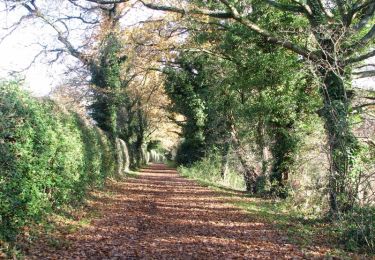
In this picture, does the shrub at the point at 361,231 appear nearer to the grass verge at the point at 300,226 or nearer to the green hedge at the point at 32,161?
the grass verge at the point at 300,226

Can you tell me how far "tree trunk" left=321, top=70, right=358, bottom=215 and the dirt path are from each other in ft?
6.13

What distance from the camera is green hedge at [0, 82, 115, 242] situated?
6949 mm

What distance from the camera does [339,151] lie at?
9.98m

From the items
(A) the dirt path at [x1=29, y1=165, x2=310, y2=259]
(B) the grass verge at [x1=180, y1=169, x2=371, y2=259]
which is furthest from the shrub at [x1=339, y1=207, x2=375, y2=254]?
(A) the dirt path at [x1=29, y1=165, x2=310, y2=259]

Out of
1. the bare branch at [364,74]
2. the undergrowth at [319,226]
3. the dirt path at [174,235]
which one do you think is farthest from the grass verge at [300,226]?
the bare branch at [364,74]

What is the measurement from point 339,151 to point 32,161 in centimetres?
745

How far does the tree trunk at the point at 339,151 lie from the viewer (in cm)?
954

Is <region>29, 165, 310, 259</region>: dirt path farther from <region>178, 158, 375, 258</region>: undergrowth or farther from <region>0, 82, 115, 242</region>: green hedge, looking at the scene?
<region>0, 82, 115, 242</region>: green hedge

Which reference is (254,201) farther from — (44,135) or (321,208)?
(44,135)

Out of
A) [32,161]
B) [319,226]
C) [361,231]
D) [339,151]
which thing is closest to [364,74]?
[339,151]

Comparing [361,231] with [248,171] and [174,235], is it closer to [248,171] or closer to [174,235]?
[174,235]

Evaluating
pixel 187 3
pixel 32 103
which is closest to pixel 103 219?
pixel 32 103

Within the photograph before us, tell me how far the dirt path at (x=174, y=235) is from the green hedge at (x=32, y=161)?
3.20ft

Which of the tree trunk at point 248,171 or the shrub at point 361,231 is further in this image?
the tree trunk at point 248,171
